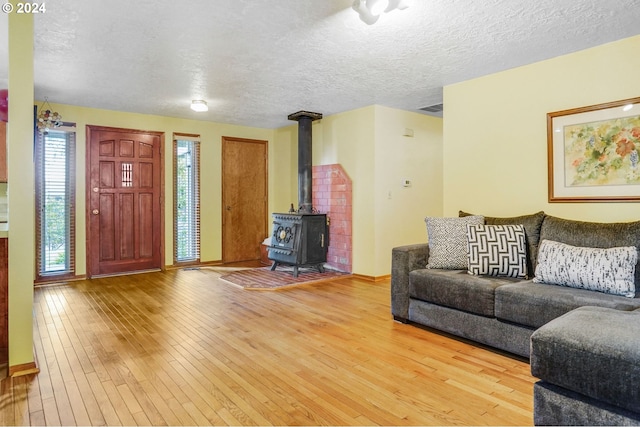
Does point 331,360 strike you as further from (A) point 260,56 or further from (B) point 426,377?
(A) point 260,56

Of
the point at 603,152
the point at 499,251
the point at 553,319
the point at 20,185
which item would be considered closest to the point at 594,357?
the point at 553,319

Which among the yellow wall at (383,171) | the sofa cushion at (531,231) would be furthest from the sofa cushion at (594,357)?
the yellow wall at (383,171)

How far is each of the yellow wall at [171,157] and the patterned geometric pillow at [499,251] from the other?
428 cm

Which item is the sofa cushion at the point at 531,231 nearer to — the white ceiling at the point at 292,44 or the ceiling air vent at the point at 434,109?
the white ceiling at the point at 292,44

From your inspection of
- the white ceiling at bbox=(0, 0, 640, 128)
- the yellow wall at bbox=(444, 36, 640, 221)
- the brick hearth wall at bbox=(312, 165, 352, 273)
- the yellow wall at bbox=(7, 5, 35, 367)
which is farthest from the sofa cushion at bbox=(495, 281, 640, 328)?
the yellow wall at bbox=(7, 5, 35, 367)

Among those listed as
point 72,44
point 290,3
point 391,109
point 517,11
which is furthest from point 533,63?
point 72,44

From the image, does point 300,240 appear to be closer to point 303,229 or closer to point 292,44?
point 303,229

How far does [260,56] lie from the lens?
3.26 metres

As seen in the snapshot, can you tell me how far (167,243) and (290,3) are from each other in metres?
4.35

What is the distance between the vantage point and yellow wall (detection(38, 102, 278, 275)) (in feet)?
16.5

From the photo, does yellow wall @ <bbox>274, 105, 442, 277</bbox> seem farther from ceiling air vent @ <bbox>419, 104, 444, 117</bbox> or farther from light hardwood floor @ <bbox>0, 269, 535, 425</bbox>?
light hardwood floor @ <bbox>0, 269, 535, 425</bbox>

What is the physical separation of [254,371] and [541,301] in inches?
71.0

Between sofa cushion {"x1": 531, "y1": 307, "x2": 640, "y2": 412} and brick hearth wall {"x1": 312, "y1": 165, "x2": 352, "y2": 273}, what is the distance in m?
3.74

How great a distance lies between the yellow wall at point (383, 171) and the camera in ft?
16.4
